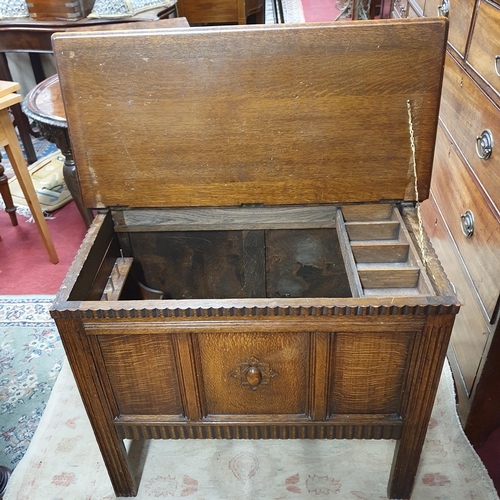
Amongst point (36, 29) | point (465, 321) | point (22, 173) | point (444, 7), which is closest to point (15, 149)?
point (22, 173)

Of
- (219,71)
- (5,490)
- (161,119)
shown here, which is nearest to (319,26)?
(219,71)

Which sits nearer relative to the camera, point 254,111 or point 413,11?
point 254,111

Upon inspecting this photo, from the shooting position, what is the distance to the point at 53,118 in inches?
73.5

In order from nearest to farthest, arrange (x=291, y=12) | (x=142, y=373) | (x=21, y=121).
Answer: (x=142, y=373), (x=21, y=121), (x=291, y=12)

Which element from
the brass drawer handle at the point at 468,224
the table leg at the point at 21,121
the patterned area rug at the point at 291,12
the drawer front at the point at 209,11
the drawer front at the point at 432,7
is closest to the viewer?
the brass drawer handle at the point at 468,224

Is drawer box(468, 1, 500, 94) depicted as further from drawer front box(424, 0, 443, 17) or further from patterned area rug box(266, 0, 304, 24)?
patterned area rug box(266, 0, 304, 24)

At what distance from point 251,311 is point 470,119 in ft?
2.97

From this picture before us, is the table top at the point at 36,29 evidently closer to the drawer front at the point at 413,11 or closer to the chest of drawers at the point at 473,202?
the drawer front at the point at 413,11

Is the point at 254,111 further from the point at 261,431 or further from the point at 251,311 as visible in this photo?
the point at 261,431

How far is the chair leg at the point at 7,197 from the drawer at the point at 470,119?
6.08ft

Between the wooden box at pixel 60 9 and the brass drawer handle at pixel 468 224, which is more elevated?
the wooden box at pixel 60 9

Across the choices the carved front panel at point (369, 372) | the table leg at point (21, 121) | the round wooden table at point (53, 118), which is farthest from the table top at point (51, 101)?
the carved front panel at point (369, 372)

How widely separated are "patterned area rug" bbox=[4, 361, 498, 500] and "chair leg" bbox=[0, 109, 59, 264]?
0.96 m

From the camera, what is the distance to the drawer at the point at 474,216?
1276 millimetres
